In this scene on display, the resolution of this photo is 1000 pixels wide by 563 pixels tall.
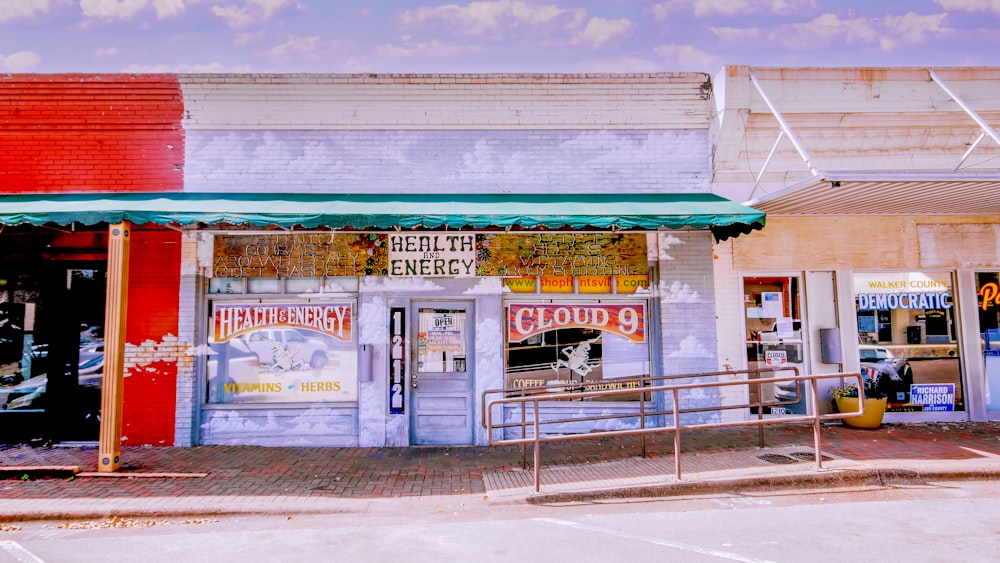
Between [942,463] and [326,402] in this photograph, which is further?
[326,402]

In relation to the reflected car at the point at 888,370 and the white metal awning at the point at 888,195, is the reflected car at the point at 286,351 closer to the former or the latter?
the white metal awning at the point at 888,195

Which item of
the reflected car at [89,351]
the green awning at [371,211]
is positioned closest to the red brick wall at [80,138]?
the green awning at [371,211]

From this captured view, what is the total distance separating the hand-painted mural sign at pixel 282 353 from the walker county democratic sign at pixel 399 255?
56 cm

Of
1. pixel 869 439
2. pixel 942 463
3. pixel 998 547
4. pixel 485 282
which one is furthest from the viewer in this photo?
pixel 485 282

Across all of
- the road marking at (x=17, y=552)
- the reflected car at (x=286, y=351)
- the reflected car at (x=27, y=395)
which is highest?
the reflected car at (x=286, y=351)

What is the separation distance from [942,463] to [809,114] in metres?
5.11

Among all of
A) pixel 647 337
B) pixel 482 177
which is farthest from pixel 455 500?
pixel 482 177

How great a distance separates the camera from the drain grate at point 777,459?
671cm

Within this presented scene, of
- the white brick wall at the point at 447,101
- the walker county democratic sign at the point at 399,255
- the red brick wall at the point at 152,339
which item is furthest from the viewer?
the white brick wall at the point at 447,101

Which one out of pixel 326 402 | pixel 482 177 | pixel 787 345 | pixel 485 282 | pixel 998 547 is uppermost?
pixel 482 177

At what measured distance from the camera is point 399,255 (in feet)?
27.5

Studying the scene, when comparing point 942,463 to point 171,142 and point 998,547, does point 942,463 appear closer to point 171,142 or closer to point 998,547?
point 998,547

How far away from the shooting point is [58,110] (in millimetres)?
8469

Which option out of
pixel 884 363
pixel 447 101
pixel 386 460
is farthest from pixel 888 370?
pixel 447 101
